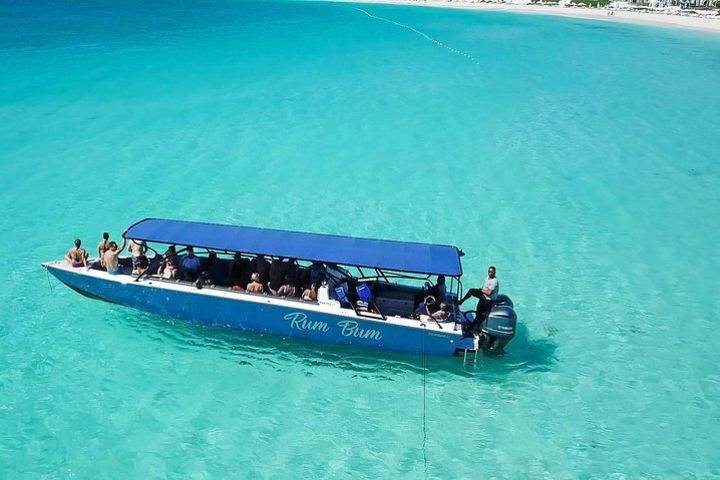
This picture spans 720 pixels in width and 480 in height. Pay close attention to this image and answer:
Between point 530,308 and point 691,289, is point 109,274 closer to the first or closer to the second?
point 530,308

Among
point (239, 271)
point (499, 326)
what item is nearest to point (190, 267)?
point (239, 271)

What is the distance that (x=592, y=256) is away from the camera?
54.6ft

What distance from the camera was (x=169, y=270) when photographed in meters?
12.5

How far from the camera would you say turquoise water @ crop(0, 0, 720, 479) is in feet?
33.4

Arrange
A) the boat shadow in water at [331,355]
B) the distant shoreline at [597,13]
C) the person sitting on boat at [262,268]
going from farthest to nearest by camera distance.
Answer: the distant shoreline at [597,13] → the person sitting on boat at [262,268] → the boat shadow in water at [331,355]

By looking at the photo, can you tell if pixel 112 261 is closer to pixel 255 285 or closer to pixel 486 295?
pixel 255 285

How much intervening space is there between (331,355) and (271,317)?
147 centimetres

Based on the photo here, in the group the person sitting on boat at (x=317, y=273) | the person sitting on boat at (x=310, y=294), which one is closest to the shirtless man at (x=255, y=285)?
the person sitting on boat at (x=310, y=294)

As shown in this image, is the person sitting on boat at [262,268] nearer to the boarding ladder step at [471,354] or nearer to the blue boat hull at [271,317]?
the blue boat hull at [271,317]

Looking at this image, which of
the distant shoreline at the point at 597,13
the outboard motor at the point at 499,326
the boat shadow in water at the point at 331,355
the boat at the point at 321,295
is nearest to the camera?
the outboard motor at the point at 499,326

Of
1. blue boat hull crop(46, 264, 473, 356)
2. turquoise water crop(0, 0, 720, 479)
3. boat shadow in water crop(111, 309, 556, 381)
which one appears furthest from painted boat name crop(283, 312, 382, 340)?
turquoise water crop(0, 0, 720, 479)

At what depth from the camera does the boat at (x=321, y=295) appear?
1117 cm

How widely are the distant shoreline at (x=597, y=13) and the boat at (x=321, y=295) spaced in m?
72.6

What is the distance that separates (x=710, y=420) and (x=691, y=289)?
5161 mm
